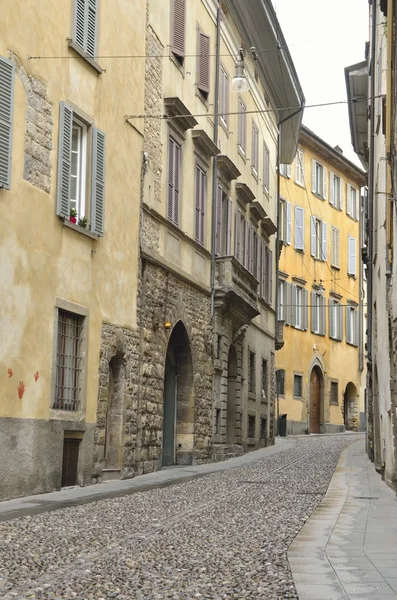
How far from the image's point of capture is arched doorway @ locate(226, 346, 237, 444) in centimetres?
2608

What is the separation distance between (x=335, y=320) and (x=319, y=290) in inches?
99.4

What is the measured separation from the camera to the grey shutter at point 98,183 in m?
15.5

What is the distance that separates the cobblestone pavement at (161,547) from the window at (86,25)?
22.6 feet

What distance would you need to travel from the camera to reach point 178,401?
21.4 meters

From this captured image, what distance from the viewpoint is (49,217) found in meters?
14.0

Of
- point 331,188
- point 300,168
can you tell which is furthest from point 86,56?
point 331,188

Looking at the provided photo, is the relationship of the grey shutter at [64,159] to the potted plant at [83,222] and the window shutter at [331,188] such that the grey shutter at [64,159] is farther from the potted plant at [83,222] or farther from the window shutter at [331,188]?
the window shutter at [331,188]

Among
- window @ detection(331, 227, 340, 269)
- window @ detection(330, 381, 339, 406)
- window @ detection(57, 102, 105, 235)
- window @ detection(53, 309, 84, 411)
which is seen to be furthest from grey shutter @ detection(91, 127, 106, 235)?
window @ detection(331, 227, 340, 269)

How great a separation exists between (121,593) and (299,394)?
39710 millimetres

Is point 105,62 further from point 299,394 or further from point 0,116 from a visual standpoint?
point 299,394

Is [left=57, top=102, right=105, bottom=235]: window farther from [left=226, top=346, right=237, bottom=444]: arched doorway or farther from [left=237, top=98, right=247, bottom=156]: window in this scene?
[left=237, top=98, right=247, bottom=156]: window

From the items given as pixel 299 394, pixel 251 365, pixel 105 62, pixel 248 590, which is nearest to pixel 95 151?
pixel 105 62

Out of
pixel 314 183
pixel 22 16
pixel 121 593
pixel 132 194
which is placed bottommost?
pixel 121 593

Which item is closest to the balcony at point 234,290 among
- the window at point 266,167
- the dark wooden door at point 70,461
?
the window at point 266,167
